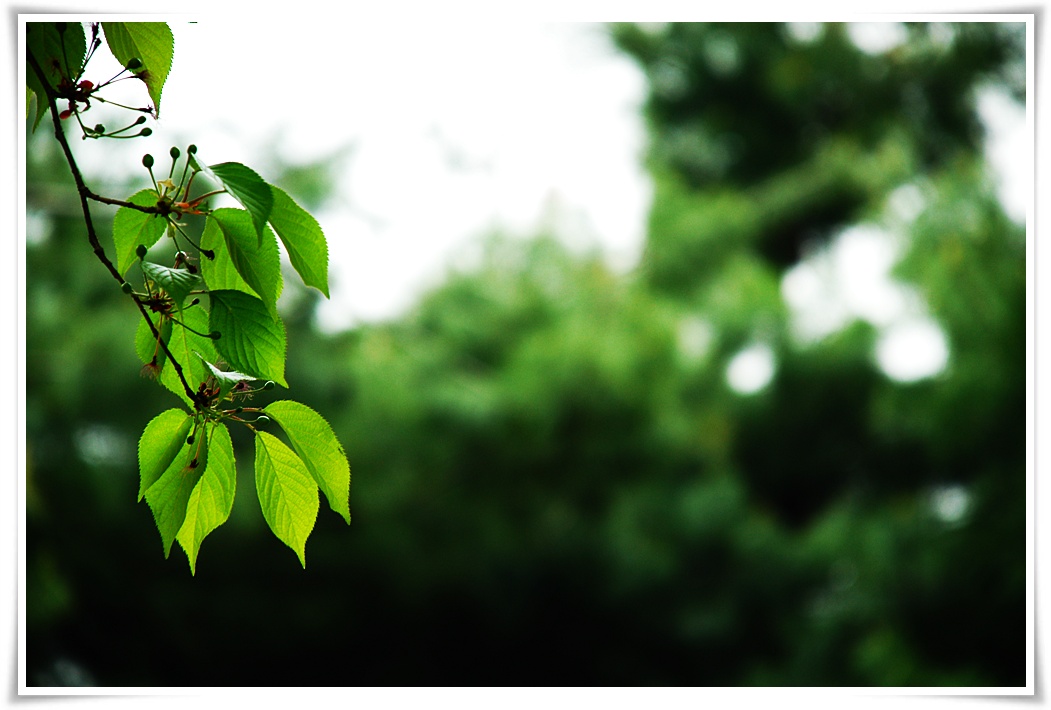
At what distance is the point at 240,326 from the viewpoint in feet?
1.19

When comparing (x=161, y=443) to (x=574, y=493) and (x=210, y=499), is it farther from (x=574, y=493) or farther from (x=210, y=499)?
(x=574, y=493)

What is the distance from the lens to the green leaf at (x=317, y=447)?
15.2 inches

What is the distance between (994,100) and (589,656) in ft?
9.30

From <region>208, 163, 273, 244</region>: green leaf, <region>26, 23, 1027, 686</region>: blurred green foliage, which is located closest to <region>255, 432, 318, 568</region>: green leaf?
<region>208, 163, 273, 244</region>: green leaf

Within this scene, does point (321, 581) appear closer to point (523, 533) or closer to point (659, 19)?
point (523, 533)

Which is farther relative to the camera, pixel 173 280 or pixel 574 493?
pixel 574 493

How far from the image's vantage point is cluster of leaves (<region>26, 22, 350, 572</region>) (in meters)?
0.35

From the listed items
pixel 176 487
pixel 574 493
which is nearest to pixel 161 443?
pixel 176 487

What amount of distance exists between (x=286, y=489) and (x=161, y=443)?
57 millimetres

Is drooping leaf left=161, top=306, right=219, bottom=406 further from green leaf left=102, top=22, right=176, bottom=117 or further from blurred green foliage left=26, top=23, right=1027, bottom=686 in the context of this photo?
blurred green foliage left=26, top=23, right=1027, bottom=686

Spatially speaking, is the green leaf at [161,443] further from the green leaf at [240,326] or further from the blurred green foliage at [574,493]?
the blurred green foliage at [574,493]

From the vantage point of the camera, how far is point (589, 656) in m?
3.15

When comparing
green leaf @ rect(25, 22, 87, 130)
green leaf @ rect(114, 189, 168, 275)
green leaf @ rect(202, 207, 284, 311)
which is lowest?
green leaf @ rect(202, 207, 284, 311)
